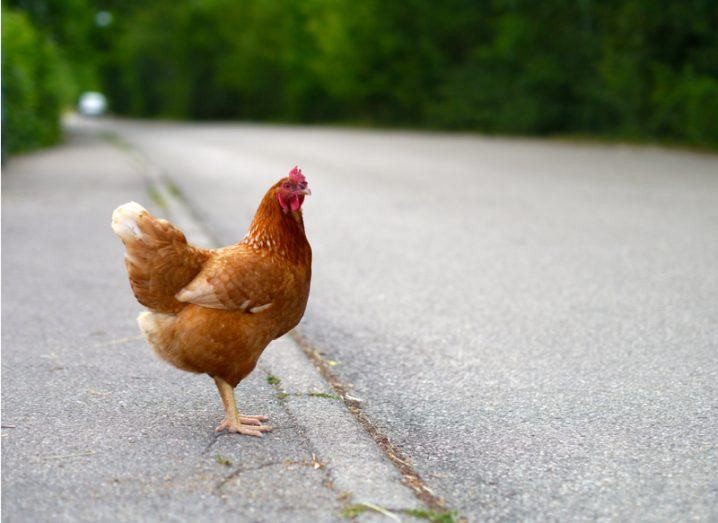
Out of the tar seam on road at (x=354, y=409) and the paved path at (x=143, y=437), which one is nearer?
the paved path at (x=143, y=437)

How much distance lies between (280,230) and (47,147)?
64.3ft

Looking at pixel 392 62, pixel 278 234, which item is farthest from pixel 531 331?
pixel 392 62

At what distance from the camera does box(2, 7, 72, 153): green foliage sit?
53.2 feet

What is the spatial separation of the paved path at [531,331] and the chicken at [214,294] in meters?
0.67

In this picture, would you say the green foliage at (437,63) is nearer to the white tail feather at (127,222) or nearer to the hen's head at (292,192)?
the hen's head at (292,192)

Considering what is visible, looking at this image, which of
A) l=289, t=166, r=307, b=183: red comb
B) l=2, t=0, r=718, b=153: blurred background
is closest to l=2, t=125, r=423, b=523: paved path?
l=289, t=166, r=307, b=183: red comb

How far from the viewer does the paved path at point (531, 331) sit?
132 inches

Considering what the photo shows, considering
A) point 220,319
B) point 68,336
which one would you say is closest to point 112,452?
point 220,319

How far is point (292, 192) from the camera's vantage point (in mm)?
3793

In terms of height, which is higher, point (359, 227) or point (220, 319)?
point (220, 319)

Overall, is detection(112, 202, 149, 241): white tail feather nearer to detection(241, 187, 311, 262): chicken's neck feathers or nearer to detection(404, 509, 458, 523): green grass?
detection(241, 187, 311, 262): chicken's neck feathers

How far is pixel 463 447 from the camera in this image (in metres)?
3.61

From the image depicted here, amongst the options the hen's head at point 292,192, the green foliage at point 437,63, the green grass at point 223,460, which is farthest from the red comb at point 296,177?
the green foliage at point 437,63

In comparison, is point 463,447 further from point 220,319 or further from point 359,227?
point 359,227
